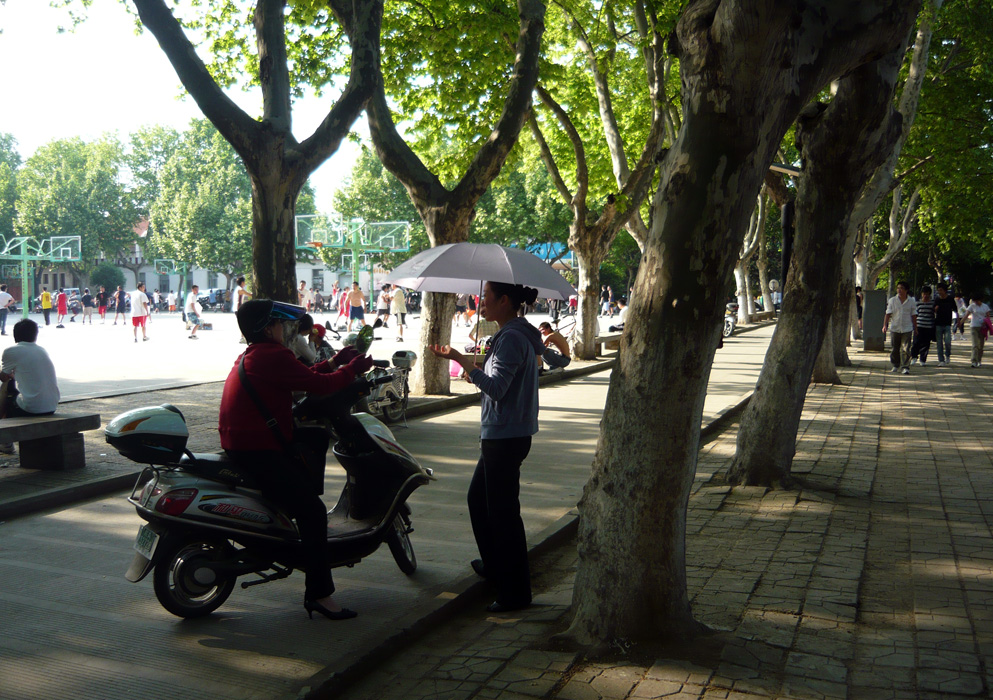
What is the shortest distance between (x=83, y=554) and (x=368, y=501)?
211 centimetres

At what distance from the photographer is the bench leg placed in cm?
806

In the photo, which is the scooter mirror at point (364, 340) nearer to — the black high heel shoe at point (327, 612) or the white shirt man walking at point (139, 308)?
the black high heel shoe at point (327, 612)

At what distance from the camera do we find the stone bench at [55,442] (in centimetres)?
786

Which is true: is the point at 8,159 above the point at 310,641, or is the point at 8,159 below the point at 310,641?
above

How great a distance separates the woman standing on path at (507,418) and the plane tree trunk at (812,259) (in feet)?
12.2

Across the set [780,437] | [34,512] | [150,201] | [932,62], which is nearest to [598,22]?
[932,62]

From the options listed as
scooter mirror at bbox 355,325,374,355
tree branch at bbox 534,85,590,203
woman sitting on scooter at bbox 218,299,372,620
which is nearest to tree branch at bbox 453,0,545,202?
tree branch at bbox 534,85,590,203

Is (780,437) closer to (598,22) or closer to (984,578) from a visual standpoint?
(984,578)

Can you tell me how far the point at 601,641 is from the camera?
4078 mm

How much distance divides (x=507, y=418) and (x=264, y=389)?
48.3 inches

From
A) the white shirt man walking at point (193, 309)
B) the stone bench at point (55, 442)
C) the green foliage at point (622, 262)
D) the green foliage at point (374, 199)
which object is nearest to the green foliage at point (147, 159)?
the green foliage at point (374, 199)

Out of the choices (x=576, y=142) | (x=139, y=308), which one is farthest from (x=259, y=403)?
(x=139, y=308)

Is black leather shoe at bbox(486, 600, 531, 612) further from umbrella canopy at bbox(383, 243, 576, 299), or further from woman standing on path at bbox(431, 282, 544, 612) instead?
umbrella canopy at bbox(383, 243, 576, 299)

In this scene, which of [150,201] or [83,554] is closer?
[83,554]
